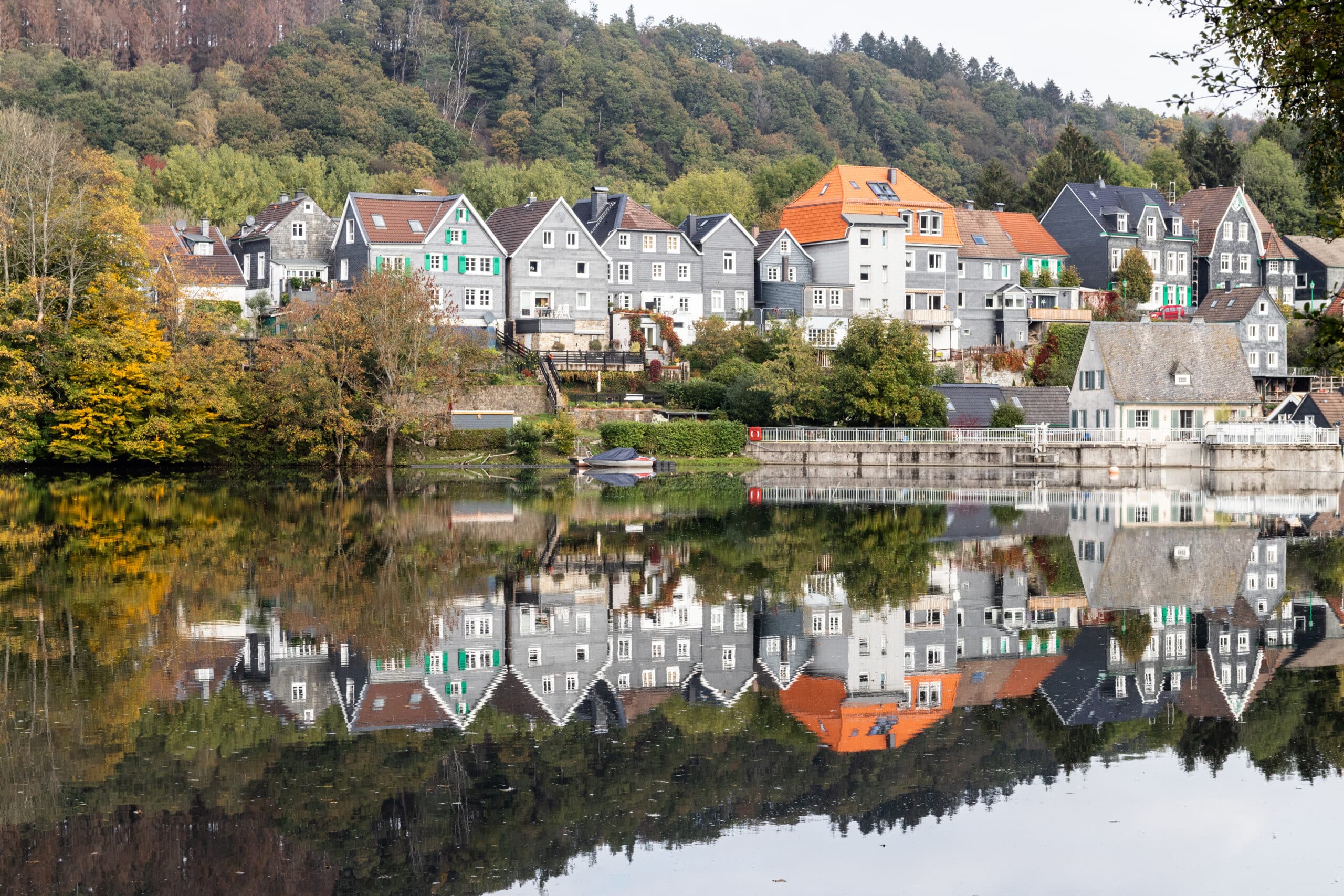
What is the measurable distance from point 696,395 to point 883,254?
61.0 ft

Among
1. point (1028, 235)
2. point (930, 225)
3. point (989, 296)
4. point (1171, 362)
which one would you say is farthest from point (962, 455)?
point (1028, 235)

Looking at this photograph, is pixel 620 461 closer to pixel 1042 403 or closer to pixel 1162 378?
pixel 1042 403

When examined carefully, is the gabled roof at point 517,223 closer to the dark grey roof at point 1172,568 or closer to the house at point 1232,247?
the house at point 1232,247

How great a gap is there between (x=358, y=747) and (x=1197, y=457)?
54.5 metres

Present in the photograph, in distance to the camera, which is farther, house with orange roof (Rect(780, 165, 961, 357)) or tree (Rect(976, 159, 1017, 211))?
tree (Rect(976, 159, 1017, 211))

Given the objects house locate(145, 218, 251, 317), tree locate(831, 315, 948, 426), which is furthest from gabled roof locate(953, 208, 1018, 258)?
house locate(145, 218, 251, 317)

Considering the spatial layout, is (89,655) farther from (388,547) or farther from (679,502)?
(679,502)

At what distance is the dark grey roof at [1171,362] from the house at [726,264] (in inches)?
763

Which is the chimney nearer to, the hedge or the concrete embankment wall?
the hedge

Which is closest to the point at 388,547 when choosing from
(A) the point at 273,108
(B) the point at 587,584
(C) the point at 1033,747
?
(B) the point at 587,584

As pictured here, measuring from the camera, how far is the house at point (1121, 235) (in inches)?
3268

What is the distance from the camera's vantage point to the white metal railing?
60250 mm

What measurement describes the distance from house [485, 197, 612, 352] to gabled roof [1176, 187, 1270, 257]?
3964 centimetres

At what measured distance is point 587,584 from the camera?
79.2 feet
